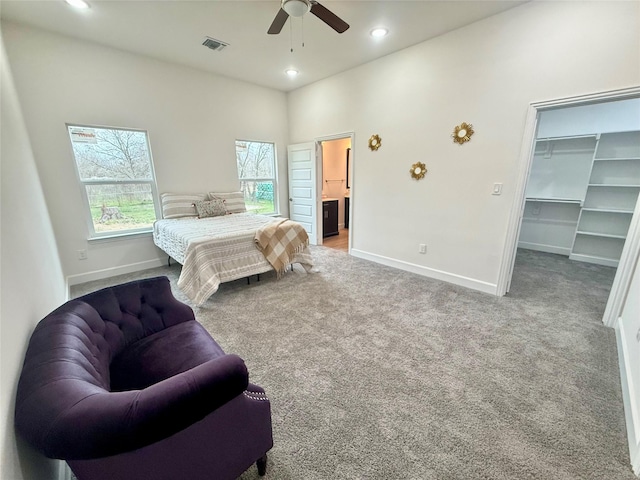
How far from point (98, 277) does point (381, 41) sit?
15.4ft

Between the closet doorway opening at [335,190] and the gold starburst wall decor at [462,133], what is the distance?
270 cm

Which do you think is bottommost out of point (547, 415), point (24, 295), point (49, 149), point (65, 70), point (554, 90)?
point (547, 415)

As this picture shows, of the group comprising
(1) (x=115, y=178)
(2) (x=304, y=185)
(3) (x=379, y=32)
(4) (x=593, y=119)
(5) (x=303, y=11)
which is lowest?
(2) (x=304, y=185)

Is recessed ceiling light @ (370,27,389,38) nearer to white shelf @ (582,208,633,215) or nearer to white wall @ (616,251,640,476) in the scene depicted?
white wall @ (616,251,640,476)

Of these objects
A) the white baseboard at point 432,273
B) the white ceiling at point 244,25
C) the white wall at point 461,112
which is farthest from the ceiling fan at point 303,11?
the white baseboard at point 432,273

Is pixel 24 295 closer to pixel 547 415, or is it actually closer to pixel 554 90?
pixel 547 415

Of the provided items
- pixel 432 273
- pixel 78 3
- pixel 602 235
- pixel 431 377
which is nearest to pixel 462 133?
pixel 432 273

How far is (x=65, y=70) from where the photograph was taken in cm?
306

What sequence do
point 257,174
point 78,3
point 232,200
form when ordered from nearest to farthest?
point 78,3, point 232,200, point 257,174

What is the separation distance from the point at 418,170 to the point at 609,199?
124 inches

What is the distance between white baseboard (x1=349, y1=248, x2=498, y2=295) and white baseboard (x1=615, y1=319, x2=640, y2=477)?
1.17 metres

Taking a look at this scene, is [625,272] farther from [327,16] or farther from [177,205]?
[177,205]

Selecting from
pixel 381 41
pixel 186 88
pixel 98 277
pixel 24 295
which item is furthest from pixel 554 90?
pixel 98 277

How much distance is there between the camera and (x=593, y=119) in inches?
157
